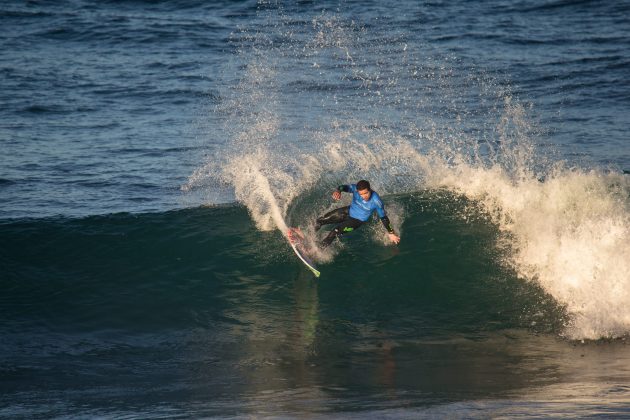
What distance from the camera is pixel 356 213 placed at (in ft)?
41.3

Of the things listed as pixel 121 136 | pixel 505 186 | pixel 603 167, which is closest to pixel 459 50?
pixel 603 167

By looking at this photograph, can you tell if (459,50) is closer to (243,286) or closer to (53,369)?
(243,286)

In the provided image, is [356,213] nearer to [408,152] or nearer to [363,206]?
[363,206]

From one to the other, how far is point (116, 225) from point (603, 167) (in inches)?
434

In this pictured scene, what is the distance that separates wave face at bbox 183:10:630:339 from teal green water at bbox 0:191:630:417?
0.51m

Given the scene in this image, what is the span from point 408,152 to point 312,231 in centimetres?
567

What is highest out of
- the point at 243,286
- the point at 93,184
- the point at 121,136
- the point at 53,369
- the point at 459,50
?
the point at 459,50

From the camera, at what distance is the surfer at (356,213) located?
12.2m

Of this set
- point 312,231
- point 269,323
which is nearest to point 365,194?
point 312,231

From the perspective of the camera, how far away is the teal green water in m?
8.80

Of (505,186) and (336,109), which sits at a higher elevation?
(336,109)

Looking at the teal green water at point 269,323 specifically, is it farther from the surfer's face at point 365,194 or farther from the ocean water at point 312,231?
the surfer's face at point 365,194

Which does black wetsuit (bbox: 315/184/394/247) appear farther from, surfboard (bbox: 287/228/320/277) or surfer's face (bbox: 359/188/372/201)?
surfboard (bbox: 287/228/320/277)

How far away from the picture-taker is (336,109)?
73.1ft
